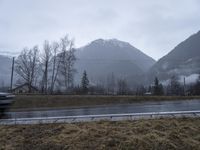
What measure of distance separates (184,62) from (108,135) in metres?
147

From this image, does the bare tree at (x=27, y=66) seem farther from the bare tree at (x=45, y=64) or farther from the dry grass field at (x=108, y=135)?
the dry grass field at (x=108, y=135)

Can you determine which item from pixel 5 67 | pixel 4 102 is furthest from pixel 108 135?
pixel 5 67

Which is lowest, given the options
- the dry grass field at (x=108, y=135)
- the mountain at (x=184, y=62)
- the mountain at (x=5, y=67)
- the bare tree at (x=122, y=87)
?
the dry grass field at (x=108, y=135)

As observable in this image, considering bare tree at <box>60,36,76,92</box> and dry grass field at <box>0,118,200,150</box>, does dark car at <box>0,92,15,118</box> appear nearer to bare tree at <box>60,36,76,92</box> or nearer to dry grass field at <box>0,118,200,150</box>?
dry grass field at <box>0,118,200,150</box>

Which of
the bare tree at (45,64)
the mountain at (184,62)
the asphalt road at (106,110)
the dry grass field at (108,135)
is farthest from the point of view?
the mountain at (184,62)

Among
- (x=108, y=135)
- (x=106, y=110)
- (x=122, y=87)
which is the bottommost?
(x=108, y=135)

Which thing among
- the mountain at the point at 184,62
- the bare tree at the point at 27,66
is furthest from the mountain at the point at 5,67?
the mountain at the point at 184,62

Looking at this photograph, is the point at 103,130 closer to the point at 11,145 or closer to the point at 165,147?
the point at 165,147

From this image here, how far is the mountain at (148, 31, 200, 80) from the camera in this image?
144750 mm

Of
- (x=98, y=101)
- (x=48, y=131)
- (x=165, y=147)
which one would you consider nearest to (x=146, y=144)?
(x=165, y=147)

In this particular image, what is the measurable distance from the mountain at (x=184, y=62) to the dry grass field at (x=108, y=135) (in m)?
137

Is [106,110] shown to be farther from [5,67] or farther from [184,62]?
[184,62]

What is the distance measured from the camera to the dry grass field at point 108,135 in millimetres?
6133

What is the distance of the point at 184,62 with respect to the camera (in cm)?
14712
